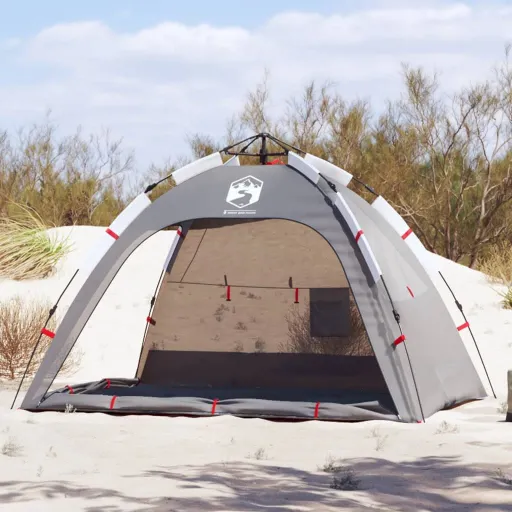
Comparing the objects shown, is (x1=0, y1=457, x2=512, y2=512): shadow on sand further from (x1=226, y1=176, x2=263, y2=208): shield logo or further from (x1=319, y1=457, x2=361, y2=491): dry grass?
(x1=226, y1=176, x2=263, y2=208): shield logo

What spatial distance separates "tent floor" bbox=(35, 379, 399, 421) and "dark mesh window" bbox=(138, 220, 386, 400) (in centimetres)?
105

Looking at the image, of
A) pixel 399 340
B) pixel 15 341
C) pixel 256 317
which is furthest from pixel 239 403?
pixel 15 341

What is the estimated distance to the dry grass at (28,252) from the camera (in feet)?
53.0

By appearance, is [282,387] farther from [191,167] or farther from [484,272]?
[484,272]

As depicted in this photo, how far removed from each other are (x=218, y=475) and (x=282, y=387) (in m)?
4.11

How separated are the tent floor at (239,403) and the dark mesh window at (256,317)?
105 cm

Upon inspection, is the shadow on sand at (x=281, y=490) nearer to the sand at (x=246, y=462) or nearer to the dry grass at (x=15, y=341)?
the sand at (x=246, y=462)

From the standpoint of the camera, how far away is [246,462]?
5828 mm

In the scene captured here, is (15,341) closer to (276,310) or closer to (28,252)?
(276,310)

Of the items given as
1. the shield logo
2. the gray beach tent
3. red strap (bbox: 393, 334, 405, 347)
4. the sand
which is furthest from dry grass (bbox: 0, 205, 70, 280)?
red strap (bbox: 393, 334, 405, 347)

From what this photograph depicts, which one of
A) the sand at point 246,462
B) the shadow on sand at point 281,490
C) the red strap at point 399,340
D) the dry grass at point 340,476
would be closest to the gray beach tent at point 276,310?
the red strap at point 399,340

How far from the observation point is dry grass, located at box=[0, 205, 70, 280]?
1616cm

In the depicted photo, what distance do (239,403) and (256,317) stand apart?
250 centimetres

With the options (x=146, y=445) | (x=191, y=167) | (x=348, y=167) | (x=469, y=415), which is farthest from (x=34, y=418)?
(x=348, y=167)
